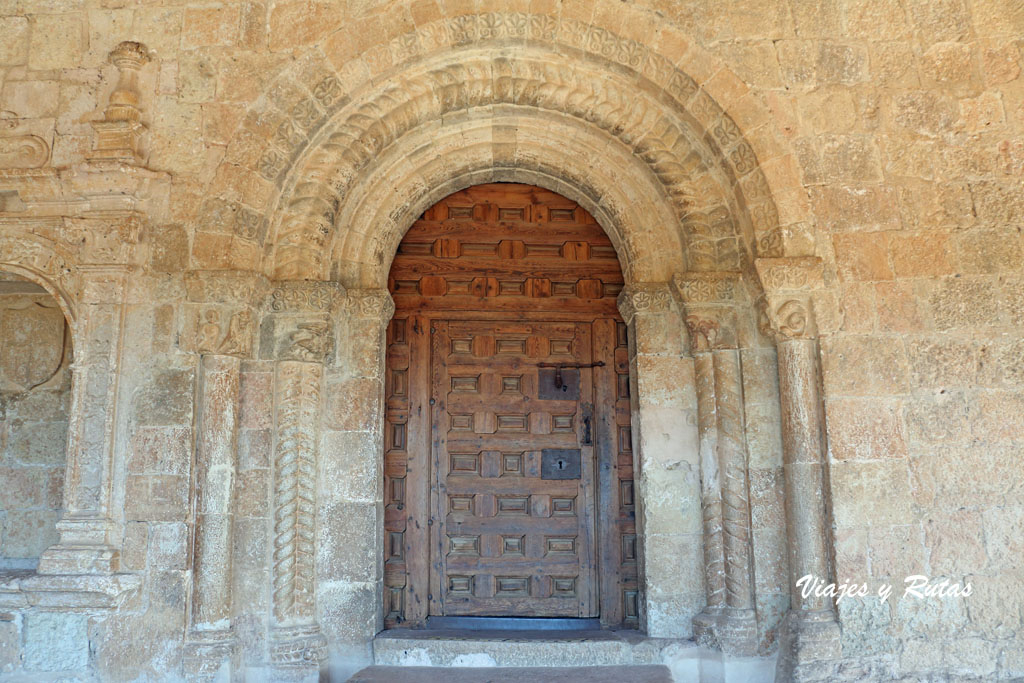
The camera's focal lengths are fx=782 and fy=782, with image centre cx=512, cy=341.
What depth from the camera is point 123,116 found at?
4086mm

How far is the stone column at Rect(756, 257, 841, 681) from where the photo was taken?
141 inches

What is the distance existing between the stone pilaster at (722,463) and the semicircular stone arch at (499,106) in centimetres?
23

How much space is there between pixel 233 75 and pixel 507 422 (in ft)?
7.99

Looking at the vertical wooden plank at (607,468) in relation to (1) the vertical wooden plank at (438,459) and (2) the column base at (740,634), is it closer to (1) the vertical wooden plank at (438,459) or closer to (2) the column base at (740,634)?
(2) the column base at (740,634)

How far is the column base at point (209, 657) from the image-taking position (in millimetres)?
3668

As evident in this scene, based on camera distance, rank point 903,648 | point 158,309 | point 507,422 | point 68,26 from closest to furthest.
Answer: point 903,648 < point 158,309 < point 68,26 < point 507,422

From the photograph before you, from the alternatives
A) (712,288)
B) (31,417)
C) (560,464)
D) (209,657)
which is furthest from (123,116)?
(712,288)

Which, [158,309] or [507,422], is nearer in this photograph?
[158,309]

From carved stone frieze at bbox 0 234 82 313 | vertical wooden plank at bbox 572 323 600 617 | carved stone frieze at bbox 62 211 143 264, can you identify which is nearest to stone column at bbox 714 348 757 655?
vertical wooden plank at bbox 572 323 600 617

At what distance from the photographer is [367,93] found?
4203 mm

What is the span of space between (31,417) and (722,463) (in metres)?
3.79

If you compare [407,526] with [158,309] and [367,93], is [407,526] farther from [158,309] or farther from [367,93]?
[367,93]

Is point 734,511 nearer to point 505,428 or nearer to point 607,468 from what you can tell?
point 607,468

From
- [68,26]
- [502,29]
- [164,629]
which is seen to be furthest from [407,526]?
[68,26]
